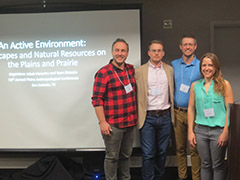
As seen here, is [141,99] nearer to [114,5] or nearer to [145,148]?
[145,148]

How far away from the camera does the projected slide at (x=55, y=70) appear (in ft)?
9.16

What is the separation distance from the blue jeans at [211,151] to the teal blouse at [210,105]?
54 mm

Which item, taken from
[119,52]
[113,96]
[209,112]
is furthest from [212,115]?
[119,52]

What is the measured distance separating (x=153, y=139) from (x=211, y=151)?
596 millimetres

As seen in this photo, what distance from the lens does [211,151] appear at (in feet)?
6.65

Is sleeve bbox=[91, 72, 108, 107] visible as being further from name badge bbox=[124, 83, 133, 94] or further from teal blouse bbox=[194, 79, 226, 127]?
teal blouse bbox=[194, 79, 226, 127]

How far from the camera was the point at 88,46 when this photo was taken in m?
2.81

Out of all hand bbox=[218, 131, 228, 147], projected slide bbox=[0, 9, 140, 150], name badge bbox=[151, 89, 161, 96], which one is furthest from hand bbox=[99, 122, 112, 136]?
hand bbox=[218, 131, 228, 147]

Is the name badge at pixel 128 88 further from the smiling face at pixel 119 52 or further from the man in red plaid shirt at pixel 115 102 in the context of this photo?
the smiling face at pixel 119 52

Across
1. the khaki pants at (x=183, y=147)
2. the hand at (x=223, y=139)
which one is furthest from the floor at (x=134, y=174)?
the hand at (x=223, y=139)

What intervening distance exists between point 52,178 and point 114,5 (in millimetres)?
2204

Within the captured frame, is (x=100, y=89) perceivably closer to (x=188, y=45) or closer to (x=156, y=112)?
(x=156, y=112)

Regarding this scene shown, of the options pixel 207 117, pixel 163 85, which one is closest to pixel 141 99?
pixel 163 85

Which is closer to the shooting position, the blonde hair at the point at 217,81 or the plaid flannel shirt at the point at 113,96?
the blonde hair at the point at 217,81
